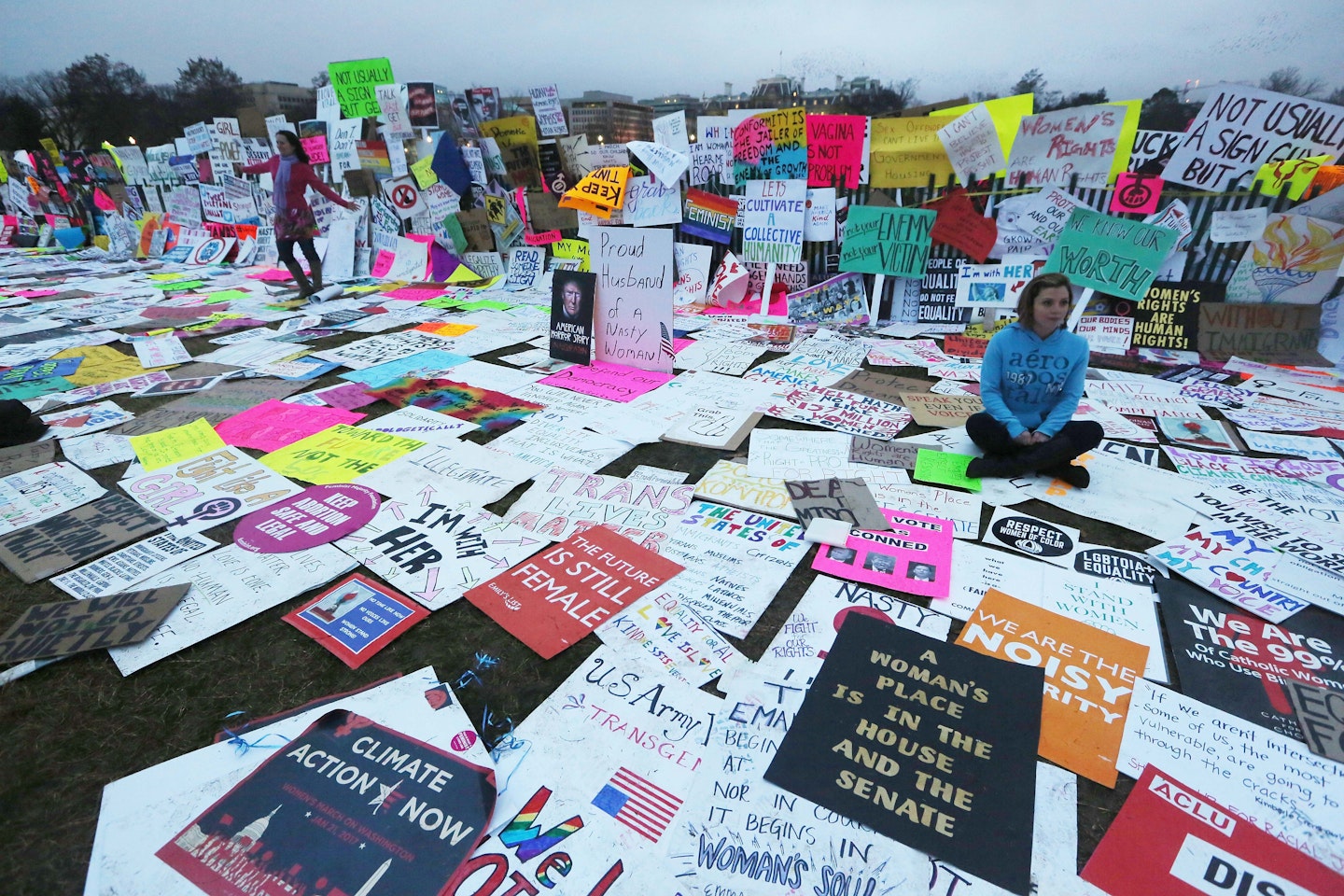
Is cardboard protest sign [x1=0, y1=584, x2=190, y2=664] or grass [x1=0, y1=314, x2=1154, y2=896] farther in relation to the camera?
cardboard protest sign [x1=0, y1=584, x2=190, y2=664]

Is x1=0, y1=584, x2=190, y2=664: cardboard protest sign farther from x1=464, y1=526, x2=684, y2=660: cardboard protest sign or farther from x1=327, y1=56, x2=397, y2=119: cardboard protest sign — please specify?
x1=327, y1=56, x2=397, y2=119: cardboard protest sign

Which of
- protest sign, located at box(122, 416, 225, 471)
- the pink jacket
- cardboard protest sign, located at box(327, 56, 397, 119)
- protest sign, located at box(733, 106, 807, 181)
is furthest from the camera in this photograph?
cardboard protest sign, located at box(327, 56, 397, 119)

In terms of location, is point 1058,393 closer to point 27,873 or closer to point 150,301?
point 27,873

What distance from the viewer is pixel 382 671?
6.00 ft

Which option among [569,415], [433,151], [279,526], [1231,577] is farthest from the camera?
[433,151]

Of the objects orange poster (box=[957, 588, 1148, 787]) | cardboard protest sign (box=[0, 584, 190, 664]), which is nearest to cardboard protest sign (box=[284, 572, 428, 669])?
cardboard protest sign (box=[0, 584, 190, 664])

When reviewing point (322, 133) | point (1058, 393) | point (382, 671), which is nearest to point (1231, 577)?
point (1058, 393)

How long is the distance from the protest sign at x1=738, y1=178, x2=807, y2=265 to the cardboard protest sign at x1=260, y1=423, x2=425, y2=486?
14.0 feet

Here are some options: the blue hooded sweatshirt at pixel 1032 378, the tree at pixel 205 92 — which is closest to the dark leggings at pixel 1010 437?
the blue hooded sweatshirt at pixel 1032 378

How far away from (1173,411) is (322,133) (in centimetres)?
1078

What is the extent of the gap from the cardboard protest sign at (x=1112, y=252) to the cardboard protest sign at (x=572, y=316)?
401 cm

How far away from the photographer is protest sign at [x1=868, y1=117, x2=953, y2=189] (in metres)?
5.33

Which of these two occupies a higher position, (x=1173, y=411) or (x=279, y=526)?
(x=1173, y=411)

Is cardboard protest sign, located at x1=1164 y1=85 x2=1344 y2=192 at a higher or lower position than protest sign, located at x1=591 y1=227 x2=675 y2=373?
higher
